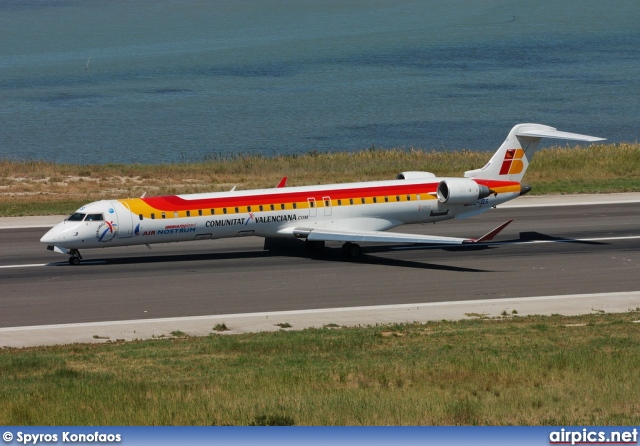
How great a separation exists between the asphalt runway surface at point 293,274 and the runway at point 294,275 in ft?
0.12

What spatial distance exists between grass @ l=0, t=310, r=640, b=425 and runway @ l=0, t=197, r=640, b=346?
404 cm

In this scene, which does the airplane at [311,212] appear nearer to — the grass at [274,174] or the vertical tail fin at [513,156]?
the vertical tail fin at [513,156]

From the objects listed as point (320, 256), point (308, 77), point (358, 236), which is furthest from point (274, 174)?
point (308, 77)

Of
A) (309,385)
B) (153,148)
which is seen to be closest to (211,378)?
(309,385)

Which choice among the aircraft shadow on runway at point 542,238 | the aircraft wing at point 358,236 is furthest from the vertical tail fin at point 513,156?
the aircraft wing at point 358,236

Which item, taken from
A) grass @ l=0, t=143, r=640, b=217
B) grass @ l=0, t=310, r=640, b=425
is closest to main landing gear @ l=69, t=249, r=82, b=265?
grass @ l=0, t=310, r=640, b=425

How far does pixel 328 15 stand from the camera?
17700 centimetres

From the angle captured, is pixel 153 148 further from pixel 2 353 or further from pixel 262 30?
pixel 262 30

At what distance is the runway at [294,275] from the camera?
31016mm

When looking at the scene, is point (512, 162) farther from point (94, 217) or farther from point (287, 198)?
point (94, 217)

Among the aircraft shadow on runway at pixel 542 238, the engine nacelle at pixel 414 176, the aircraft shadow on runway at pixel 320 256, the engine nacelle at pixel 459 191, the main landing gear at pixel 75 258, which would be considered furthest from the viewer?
the engine nacelle at pixel 414 176

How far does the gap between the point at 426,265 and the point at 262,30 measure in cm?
12943

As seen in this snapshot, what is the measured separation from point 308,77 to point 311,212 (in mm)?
89969

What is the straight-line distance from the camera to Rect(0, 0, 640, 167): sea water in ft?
307
